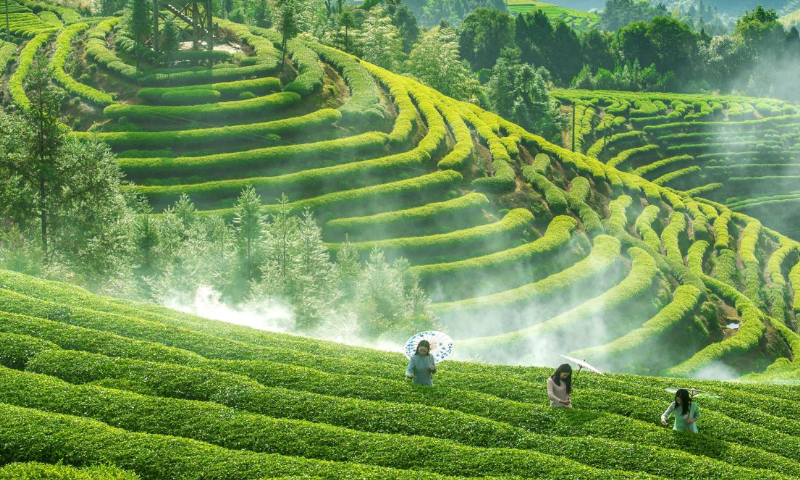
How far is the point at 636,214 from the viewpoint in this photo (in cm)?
8381

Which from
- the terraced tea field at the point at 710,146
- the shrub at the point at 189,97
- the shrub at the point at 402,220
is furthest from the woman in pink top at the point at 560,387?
the terraced tea field at the point at 710,146

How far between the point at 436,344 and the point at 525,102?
11911 cm

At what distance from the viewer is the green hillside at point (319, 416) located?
21.1m

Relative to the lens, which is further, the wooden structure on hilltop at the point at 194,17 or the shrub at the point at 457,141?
the wooden structure on hilltop at the point at 194,17

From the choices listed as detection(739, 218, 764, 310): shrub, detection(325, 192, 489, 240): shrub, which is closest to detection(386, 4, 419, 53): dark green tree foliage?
detection(739, 218, 764, 310): shrub

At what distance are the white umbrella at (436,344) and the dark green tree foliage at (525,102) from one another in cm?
11293

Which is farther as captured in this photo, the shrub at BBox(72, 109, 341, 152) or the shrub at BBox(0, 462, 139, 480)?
the shrub at BBox(72, 109, 341, 152)

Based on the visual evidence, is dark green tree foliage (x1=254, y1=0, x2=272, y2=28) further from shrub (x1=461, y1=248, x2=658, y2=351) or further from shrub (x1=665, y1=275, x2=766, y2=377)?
shrub (x1=665, y1=275, x2=766, y2=377)

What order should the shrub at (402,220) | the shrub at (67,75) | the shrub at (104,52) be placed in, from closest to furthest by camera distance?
the shrub at (402,220) < the shrub at (67,75) < the shrub at (104,52)

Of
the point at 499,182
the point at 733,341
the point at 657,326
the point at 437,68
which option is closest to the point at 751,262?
the point at 733,341

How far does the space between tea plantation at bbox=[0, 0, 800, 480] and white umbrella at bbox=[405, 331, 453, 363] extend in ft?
7.04

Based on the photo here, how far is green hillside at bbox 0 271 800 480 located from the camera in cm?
2114

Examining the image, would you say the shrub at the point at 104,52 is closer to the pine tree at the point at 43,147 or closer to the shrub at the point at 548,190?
the pine tree at the point at 43,147

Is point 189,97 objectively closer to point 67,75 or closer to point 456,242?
point 67,75
